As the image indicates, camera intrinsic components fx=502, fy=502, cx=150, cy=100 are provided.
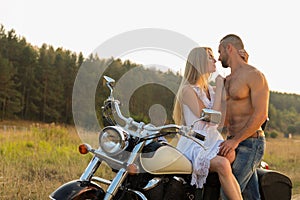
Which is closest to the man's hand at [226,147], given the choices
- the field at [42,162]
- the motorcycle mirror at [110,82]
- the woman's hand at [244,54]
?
the woman's hand at [244,54]

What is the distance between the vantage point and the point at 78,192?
357 centimetres

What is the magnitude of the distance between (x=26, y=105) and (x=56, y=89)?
2172mm

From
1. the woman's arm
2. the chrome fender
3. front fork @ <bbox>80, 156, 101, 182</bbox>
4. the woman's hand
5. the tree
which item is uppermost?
the woman's hand

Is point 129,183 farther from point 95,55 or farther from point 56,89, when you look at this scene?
point 56,89

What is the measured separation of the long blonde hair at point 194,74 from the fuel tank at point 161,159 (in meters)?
0.34

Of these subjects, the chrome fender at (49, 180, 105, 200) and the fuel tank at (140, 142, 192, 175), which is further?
the fuel tank at (140, 142, 192, 175)

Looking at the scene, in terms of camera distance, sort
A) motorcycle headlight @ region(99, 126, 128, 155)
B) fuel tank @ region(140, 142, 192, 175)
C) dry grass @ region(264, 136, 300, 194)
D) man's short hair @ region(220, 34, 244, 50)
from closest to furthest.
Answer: motorcycle headlight @ region(99, 126, 128, 155) → fuel tank @ region(140, 142, 192, 175) → man's short hair @ region(220, 34, 244, 50) → dry grass @ region(264, 136, 300, 194)

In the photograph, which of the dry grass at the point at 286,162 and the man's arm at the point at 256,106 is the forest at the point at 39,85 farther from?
the man's arm at the point at 256,106

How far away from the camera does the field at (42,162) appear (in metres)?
7.19

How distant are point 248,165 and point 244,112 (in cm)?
48

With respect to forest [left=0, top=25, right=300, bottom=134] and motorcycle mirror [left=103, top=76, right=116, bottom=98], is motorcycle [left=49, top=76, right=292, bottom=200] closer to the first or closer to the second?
motorcycle mirror [left=103, top=76, right=116, bottom=98]

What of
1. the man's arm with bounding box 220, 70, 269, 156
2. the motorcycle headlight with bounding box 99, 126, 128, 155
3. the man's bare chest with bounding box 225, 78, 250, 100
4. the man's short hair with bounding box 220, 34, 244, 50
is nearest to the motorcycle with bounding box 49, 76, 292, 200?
the motorcycle headlight with bounding box 99, 126, 128, 155

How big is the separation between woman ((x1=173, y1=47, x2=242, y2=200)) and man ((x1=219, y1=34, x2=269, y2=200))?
8.1 inches

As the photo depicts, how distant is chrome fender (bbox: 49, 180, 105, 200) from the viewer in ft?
11.7
